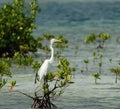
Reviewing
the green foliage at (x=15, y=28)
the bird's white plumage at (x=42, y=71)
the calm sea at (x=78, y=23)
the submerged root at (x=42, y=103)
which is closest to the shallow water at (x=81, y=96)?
the submerged root at (x=42, y=103)

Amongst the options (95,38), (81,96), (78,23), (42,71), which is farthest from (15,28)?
(78,23)

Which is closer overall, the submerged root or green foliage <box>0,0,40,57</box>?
the submerged root

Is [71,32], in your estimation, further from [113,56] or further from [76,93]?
[76,93]

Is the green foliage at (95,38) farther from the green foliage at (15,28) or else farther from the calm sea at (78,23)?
the calm sea at (78,23)

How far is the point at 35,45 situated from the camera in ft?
95.2

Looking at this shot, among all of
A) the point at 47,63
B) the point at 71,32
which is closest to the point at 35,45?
the point at 47,63

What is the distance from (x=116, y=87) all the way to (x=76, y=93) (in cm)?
160

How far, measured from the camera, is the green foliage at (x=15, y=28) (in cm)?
2786

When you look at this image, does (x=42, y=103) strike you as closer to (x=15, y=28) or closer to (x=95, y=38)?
(x=15, y=28)

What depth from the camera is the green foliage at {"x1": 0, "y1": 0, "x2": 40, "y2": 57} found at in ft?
91.4

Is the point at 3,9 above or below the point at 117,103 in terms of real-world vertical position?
above

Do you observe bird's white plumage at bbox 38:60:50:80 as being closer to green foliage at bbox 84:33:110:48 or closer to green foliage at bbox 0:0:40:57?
green foliage at bbox 0:0:40:57

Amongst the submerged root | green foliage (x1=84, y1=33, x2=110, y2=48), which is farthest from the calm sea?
the submerged root

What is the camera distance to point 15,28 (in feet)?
94.1
